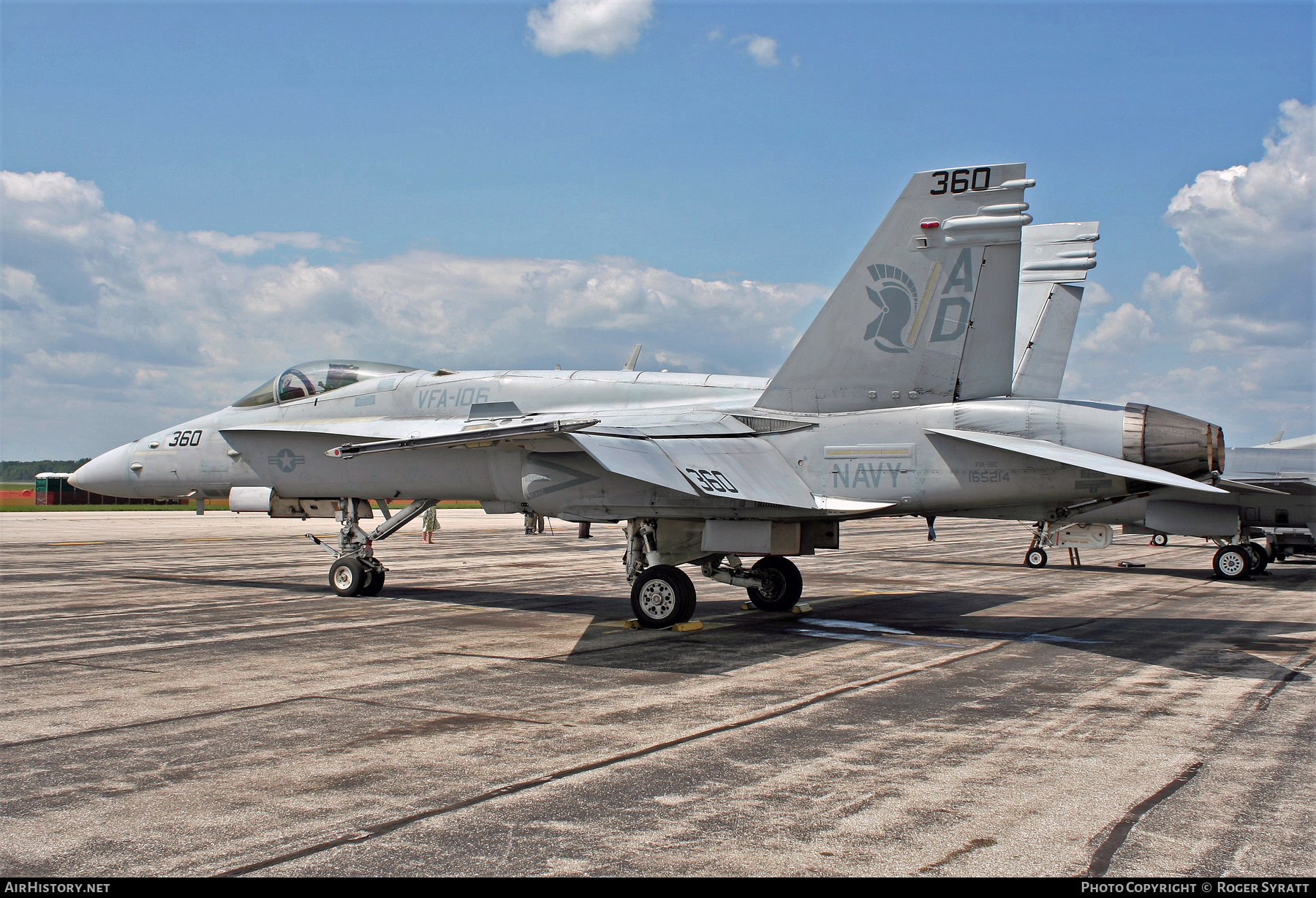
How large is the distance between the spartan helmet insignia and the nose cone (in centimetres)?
1169

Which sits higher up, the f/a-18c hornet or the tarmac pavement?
the f/a-18c hornet

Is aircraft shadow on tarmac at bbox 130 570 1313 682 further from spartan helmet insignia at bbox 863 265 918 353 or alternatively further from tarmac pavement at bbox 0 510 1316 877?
spartan helmet insignia at bbox 863 265 918 353

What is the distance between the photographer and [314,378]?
1408 cm

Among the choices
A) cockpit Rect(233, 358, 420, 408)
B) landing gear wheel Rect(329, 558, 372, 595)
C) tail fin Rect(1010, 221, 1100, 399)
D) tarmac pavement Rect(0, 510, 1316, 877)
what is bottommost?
tarmac pavement Rect(0, 510, 1316, 877)

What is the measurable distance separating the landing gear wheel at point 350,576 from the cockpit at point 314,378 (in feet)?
8.36

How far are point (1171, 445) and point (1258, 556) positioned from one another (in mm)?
12684

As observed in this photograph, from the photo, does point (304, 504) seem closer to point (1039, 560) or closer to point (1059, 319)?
point (1059, 319)

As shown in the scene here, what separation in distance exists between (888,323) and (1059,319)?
7.52 metres

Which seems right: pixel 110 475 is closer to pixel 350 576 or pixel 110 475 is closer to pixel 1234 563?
pixel 350 576

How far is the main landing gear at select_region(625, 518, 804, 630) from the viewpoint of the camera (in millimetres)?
10789

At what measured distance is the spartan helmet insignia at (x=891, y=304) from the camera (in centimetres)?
1031

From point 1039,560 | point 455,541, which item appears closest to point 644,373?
point 1039,560

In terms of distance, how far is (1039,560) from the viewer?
2153cm

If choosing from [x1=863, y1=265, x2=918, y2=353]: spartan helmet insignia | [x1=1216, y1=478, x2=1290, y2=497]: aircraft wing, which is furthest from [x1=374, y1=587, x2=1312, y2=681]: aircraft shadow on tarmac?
[x1=1216, y1=478, x2=1290, y2=497]: aircraft wing
